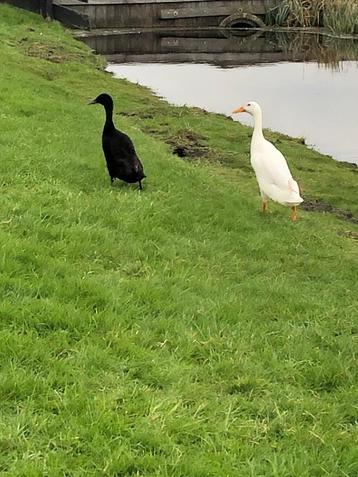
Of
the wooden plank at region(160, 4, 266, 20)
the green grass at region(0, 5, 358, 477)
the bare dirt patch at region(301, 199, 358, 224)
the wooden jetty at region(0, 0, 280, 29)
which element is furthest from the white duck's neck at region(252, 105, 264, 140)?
the wooden plank at region(160, 4, 266, 20)

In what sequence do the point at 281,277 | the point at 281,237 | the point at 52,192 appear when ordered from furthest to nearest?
the point at 281,237
the point at 52,192
the point at 281,277

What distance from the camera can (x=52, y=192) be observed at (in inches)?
294

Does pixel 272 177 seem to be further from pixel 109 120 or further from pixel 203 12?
pixel 203 12

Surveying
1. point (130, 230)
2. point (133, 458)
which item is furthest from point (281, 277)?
point (133, 458)

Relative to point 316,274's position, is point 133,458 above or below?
above

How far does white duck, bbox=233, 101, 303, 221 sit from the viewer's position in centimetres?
884

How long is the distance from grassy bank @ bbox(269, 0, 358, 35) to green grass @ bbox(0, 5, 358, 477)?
80.4 feet

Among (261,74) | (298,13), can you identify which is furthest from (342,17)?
(261,74)

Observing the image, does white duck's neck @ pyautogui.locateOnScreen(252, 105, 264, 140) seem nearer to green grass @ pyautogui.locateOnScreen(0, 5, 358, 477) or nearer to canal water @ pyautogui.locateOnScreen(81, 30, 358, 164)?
green grass @ pyautogui.locateOnScreen(0, 5, 358, 477)

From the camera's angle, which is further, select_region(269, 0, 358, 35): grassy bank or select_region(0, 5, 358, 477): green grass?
select_region(269, 0, 358, 35): grassy bank

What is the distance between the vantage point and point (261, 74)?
25281mm

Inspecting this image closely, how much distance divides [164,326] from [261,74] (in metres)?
21.2

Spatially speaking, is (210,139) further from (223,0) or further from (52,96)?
(223,0)

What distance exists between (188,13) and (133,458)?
34.3 m
